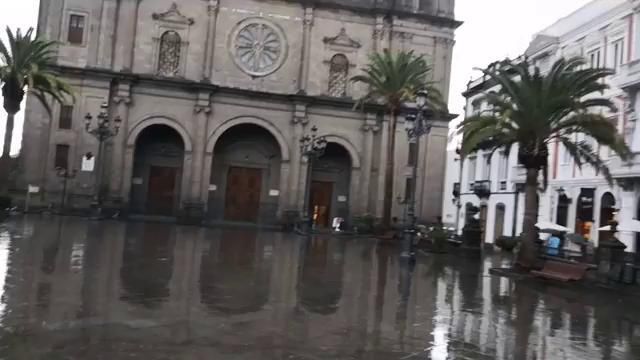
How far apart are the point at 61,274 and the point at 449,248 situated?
756 inches

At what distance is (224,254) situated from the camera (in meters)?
19.5

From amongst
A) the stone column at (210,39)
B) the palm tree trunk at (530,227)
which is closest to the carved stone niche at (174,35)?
the stone column at (210,39)

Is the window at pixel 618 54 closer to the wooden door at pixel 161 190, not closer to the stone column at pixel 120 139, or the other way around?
the wooden door at pixel 161 190

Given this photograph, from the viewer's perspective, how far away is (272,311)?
10.1 meters

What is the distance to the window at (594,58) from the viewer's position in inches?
1416

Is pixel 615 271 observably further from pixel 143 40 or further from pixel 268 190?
pixel 143 40

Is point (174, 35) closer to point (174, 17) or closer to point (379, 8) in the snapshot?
point (174, 17)

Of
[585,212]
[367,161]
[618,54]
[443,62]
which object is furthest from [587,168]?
[367,161]

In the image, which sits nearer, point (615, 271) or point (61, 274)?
point (61, 274)

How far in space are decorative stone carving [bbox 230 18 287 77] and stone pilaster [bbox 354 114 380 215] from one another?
23.2 ft

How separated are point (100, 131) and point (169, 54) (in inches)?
334

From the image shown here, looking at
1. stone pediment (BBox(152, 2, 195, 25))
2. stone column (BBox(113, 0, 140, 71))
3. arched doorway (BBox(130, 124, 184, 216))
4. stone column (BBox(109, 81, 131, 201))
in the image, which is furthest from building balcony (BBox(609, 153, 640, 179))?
stone column (BBox(113, 0, 140, 71))

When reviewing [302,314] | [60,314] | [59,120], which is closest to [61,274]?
[60,314]

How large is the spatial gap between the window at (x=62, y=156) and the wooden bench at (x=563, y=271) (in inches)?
1157
